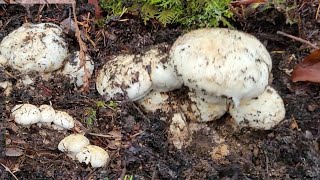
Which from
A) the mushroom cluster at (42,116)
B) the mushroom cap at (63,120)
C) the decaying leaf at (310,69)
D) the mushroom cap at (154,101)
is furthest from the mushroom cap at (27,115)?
the decaying leaf at (310,69)

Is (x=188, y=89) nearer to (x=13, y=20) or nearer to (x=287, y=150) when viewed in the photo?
(x=287, y=150)

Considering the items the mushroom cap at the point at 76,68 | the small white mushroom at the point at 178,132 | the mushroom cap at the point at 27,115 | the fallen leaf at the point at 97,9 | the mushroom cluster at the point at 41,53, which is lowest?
the small white mushroom at the point at 178,132

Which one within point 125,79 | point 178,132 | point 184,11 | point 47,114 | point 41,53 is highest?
point 184,11

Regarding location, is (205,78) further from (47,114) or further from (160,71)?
(47,114)

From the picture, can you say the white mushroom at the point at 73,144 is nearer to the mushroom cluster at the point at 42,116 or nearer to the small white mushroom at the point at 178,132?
the mushroom cluster at the point at 42,116

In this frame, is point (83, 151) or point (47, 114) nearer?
point (83, 151)

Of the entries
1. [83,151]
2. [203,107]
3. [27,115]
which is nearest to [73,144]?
[83,151]

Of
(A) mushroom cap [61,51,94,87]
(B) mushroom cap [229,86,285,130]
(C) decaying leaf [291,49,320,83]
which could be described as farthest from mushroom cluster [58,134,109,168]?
(C) decaying leaf [291,49,320,83]
